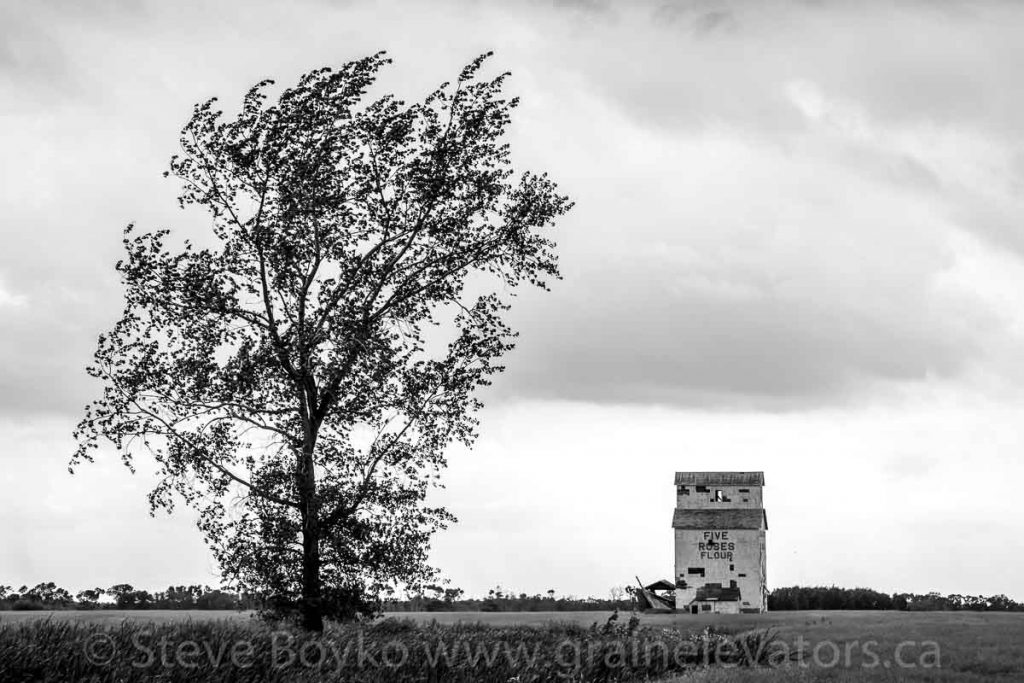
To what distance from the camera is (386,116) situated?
32.0m

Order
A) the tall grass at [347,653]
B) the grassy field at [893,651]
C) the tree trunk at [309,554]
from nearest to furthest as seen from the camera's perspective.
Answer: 1. the tall grass at [347,653]
2. the grassy field at [893,651]
3. the tree trunk at [309,554]

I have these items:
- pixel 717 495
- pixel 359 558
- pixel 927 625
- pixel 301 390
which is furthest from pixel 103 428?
pixel 717 495

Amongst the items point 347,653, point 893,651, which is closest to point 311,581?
point 347,653

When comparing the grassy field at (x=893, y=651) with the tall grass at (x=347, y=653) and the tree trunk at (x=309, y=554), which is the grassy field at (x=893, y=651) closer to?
the tall grass at (x=347, y=653)

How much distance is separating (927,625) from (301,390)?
76.8 feet

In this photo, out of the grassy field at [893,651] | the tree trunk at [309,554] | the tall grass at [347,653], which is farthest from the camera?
the tree trunk at [309,554]

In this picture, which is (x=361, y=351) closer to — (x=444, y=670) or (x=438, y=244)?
(x=438, y=244)

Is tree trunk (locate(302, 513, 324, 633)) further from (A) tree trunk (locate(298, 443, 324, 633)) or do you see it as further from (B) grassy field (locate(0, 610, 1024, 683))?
(B) grassy field (locate(0, 610, 1024, 683))

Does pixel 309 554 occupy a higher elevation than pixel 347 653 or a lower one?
higher

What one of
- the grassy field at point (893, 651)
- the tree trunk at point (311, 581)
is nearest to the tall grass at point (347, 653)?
the tree trunk at point (311, 581)

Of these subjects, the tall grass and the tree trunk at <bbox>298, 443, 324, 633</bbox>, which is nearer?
the tall grass

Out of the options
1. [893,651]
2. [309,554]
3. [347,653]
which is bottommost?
[893,651]

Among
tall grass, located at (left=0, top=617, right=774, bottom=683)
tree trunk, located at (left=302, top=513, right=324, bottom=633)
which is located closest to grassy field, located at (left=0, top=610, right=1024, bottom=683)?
tall grass, located at (left=0, top=617, right=774, bottom=683)

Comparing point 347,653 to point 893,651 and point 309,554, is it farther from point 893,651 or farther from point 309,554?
point 893,651
